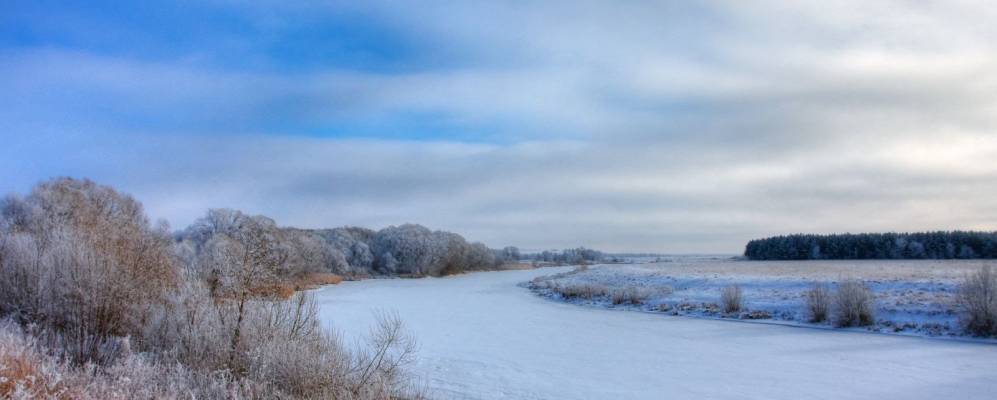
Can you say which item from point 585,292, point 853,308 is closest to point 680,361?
point 853,308

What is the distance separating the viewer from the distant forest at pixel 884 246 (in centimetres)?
6705

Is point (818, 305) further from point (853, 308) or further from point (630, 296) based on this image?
point (630, 296)

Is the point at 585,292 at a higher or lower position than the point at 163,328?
lower

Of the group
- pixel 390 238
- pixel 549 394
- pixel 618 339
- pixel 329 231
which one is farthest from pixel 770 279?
pixel 329 231

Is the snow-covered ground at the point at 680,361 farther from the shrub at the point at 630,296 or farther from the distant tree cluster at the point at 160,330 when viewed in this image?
the shrub at the point at 630,296

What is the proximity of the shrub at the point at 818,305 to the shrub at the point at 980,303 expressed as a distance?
3.68 metres

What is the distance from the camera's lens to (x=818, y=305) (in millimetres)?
19922

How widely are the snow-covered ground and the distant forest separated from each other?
63.9 meters

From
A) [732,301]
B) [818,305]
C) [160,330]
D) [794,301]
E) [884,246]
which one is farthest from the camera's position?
[884,246]

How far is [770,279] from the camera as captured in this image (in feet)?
107

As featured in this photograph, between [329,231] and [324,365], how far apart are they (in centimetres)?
7744

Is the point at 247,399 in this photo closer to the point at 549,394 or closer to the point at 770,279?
the point at 549,394

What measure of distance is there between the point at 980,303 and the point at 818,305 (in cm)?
448

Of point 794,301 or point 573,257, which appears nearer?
point 794,301
